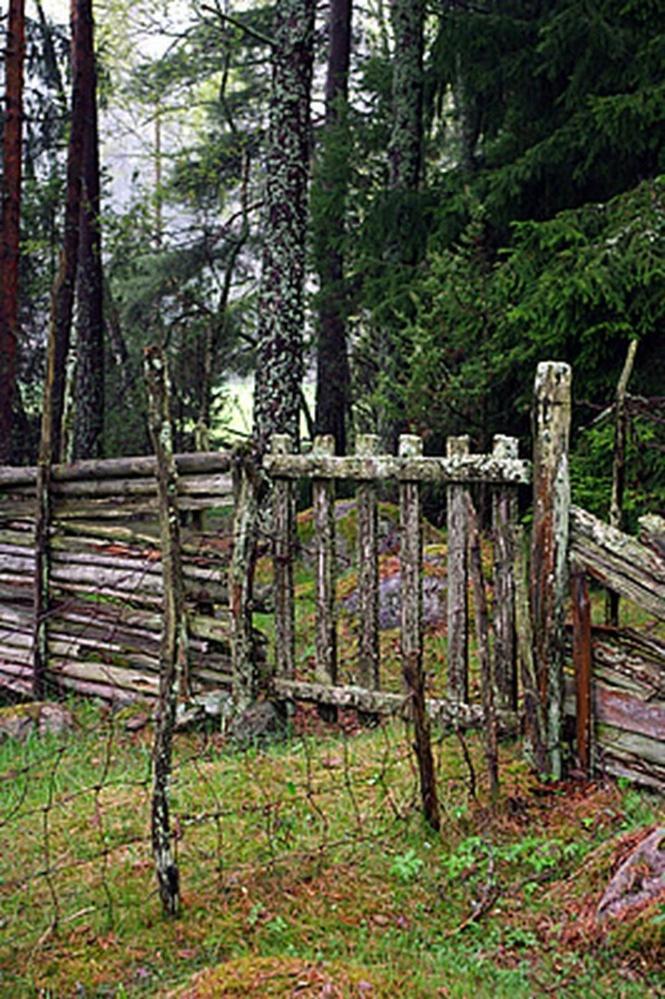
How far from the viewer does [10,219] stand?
14211 mm

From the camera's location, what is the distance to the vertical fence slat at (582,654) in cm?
516

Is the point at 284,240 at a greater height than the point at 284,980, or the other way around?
the point at 284,240

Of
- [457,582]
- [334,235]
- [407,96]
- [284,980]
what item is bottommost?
[284,980]

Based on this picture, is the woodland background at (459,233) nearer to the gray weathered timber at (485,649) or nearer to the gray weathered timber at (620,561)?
the gray weathered timber at (620,561)

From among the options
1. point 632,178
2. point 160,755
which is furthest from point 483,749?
point 632,178

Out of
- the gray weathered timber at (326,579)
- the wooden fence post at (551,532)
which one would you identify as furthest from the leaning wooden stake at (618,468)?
the gray weathered timber at (326,579)

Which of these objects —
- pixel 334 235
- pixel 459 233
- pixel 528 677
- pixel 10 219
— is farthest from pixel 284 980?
pixel 10 219

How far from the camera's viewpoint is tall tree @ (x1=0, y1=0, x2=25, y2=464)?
13.6 meters

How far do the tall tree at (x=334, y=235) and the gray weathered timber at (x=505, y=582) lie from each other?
9.33 metres

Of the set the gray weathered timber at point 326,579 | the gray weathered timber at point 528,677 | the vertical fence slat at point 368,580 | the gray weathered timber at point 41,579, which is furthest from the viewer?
the gray weathered timber at point 41,579

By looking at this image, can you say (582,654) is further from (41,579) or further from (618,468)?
(41,579)

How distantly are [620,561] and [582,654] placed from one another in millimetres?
533

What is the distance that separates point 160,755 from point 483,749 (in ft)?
7.99

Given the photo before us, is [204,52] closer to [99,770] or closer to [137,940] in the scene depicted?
[99,770]
